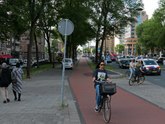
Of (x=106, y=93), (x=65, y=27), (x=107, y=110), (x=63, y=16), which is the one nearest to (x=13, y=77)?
(x=65, y=27)

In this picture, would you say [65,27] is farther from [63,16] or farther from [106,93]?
[63,16]

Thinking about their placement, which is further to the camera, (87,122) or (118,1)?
(118,1)

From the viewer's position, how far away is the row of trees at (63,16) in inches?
1419

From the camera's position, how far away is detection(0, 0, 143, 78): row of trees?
118 feet

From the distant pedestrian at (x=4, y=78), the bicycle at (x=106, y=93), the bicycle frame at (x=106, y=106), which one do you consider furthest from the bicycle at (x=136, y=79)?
the bicycle at (x=106, y=93)

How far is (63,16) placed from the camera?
140ft

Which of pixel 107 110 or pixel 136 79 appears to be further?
pixel 136 79

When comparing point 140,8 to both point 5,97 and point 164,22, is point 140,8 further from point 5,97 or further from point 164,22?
point 5,97

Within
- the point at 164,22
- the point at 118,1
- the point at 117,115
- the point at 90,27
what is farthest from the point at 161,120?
the point at 164,22

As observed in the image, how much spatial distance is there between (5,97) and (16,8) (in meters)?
22.6

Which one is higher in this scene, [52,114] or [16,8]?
[16,8]

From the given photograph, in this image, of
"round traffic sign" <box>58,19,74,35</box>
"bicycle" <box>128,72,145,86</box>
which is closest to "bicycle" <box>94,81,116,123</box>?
"round traffic sign" <box>58,19,74,35</box>

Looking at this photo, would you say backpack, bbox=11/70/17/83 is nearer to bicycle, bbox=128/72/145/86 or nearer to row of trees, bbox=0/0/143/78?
bicycle, bbox=128/72/145/86

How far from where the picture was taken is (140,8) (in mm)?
58281
